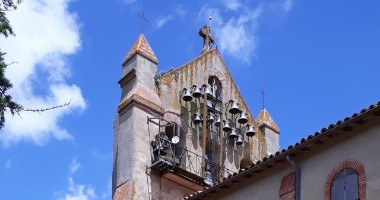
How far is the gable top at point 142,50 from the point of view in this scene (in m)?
33.6

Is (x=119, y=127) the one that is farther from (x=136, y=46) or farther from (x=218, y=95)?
(x=218, y=95)

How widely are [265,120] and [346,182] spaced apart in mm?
16755

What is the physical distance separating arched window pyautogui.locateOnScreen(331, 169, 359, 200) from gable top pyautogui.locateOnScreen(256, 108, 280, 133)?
16250 mm

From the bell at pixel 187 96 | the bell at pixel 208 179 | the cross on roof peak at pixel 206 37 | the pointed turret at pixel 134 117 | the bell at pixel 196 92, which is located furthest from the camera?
the cross on roof peak at pixel 206 37

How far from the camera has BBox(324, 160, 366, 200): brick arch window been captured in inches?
837

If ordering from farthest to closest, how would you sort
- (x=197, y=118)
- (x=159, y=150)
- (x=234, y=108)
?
(x=234, y=108), (x=197, y=118), (x=159, y=150)

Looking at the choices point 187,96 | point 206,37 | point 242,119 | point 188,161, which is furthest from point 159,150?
point 206,37

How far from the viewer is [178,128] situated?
3375cm

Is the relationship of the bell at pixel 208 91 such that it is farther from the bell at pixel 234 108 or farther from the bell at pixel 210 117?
the bell at pixel 234 108

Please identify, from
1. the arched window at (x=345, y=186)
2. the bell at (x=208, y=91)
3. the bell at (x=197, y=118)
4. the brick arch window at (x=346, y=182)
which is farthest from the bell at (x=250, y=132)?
the arched window at (x=345, y=186)

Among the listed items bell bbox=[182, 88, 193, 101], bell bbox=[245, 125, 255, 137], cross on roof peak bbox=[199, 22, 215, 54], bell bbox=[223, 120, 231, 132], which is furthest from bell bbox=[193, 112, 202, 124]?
cross on roof peak bbox=[199, 22, 215, 54]

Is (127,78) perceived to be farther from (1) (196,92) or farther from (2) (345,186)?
(2) (345,186)

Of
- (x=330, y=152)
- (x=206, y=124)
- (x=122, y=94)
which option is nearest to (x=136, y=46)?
(x=122, y=94)

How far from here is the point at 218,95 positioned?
3672cm
